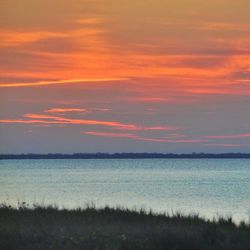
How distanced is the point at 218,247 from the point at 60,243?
393 cm

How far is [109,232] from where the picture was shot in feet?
66.2

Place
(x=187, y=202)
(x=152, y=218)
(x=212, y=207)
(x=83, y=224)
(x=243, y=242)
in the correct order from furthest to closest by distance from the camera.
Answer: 1. (x=187, y=202)
2. (x=212, y=207)
3. (x=152, y=218)
4. (x=83, y=224)
5. (x=243, y=242)

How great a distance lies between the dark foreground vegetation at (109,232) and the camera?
1830cm

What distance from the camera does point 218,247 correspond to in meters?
18.9

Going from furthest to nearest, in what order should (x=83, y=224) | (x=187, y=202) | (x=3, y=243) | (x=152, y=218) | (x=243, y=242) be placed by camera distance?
1. (x=187, y=202)
2. (x=152, y=218)
3. (x=83, y=224)
4. (x=243, y=242)
5. (x=3, y=243)

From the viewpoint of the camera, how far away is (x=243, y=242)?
64.7 ft

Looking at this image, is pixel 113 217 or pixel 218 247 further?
pixel 113 217

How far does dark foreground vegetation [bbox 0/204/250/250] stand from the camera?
60.0ft

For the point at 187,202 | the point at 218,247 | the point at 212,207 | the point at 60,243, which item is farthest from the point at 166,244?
the point at 187,202

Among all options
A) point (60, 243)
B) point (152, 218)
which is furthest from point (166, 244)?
point (152, 218)

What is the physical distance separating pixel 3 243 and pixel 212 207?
28839mm

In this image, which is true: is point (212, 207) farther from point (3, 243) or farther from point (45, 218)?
point (3, 243)

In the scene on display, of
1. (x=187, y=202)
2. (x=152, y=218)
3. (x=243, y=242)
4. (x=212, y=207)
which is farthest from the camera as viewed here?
(x=187, y=202)

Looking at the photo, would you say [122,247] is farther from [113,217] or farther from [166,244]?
[113,217]
